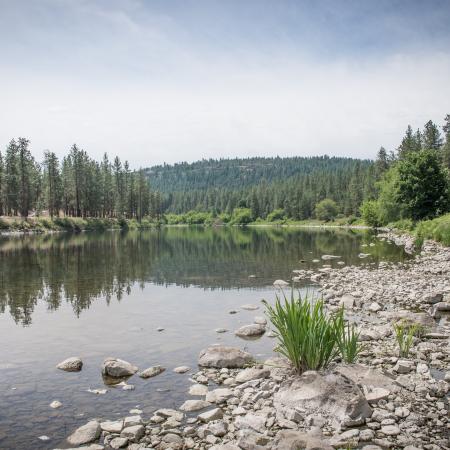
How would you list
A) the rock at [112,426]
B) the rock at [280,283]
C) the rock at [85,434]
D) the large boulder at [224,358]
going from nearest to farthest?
the rock at [85,434] → the rock at [112,426] → the large boulder at [224,358] → the rock at [280,283]

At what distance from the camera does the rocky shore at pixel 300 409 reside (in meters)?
8.91

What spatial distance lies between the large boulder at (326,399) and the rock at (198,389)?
7.50 ft

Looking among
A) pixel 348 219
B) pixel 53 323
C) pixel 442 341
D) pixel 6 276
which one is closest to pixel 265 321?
pixel 442 341

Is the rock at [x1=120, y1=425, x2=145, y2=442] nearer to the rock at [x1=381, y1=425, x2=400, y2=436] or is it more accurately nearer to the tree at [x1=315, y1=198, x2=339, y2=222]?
the rock at [x1=381, y1=425, x2=400, y2=436]

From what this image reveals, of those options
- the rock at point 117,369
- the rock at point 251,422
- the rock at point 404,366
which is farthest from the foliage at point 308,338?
the rock at point 117,369

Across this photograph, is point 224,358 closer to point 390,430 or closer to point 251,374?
point 251,374

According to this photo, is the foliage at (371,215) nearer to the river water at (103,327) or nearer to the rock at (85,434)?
the river water at (103,327)

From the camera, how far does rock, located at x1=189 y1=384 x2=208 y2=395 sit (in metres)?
11.9

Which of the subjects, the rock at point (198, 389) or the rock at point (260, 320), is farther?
the rock at point (260, 320)

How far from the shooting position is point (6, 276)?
34.7m

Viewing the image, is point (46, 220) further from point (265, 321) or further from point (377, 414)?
point (377, 414)

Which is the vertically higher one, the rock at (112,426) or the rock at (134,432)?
the rock at (134,432)

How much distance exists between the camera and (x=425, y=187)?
235ft

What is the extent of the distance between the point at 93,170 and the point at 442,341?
138 m
